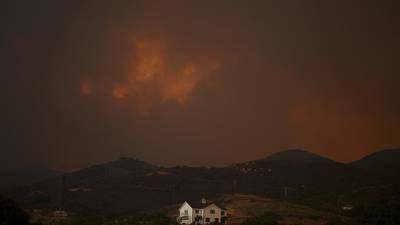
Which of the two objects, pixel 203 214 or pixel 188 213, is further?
pixel 188 213

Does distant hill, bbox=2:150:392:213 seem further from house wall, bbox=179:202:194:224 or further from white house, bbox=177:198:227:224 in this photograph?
white house, bbox=177:198:227:224

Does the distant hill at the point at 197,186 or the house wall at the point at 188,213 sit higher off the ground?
the distant hill at the point at 197,186

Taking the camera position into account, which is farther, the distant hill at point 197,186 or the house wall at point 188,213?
the distant hill at point 197,186

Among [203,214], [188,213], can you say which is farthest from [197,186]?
[203,214]

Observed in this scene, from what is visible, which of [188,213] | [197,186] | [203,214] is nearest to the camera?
[203,214]

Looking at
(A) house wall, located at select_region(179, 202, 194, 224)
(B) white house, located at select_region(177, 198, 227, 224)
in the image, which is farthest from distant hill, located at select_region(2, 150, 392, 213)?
(B) white house, located at select_region(177, 198, 227, 224)

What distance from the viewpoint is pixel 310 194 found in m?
140

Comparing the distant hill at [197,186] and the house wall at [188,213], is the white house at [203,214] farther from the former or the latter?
the distant hill at [197,186]

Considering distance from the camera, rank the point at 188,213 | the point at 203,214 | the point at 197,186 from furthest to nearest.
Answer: the point at 197,186, the point at 188,213, the point at 203,214

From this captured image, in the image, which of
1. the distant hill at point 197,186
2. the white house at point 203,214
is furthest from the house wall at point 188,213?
the distant hill at point 197,186

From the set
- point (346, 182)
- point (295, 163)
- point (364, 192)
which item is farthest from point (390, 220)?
point (295, 163)

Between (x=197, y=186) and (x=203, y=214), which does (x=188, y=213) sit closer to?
(x=203, y=214)

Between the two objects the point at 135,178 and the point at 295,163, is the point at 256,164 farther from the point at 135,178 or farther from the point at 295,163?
the point at 135,178

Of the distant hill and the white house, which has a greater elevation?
the distant hill
